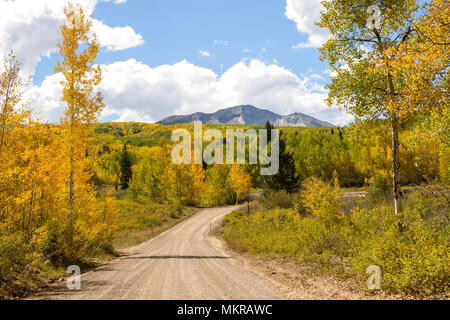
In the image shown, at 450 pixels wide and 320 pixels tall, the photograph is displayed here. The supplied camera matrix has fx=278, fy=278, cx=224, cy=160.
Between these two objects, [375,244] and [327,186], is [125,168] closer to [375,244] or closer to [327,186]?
[327,186]

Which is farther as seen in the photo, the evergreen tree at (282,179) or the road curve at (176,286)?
the evergreen tree at (282,179)

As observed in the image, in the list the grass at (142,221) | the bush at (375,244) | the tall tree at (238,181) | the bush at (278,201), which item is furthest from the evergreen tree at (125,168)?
the bush at (375,244)

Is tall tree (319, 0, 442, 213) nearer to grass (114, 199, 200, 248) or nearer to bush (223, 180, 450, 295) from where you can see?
bush (223, 180, 450, 295)

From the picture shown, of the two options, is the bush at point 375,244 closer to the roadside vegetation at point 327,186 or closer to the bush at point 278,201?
the roadside vegetation at point 327,186

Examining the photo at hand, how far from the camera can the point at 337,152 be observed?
244ft

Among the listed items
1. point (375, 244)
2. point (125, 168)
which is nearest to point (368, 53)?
point (375, 244)

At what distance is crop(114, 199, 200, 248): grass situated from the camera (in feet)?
98.8

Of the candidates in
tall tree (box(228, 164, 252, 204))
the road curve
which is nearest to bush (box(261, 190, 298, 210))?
tall tree (box(228, 164, 252, 204))

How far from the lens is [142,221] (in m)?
37.2

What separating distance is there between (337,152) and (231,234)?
187 ft

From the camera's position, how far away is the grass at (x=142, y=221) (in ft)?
98.8

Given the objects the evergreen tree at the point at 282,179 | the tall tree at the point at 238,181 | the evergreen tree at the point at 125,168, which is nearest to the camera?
the evergreen tree at the point at 282,179

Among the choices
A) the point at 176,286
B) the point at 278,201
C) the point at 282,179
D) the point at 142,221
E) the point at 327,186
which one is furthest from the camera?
the point at 282,179

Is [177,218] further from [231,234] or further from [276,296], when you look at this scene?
[276,296]
